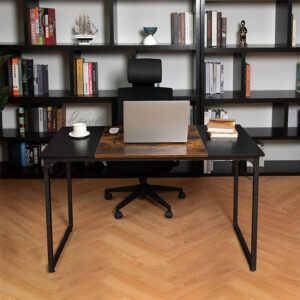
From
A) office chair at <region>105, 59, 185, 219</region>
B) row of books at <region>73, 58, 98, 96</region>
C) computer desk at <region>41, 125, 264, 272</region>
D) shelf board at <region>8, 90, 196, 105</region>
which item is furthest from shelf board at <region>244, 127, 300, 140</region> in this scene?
row of books at <region>73, 58, 98, 96</region>

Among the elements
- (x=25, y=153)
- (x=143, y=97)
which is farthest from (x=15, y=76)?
A: (x=143, y=97)

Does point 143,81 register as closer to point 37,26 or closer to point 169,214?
point 169,214

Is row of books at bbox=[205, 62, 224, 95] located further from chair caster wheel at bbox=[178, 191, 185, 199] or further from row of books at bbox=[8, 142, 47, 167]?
row of books at bbox=[8, 142, 47, 167]

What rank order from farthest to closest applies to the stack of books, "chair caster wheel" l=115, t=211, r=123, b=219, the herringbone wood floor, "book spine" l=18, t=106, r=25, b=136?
"book spine" l=18, t=106, r=25, b=136 < "chair caster wheel" l=115, t=211, r=123, b=219 < the stack of books < the herringbone wood floor

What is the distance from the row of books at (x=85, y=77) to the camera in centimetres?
515

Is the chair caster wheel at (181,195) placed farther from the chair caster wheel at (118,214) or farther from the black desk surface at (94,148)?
the black desk surface at (94,148)

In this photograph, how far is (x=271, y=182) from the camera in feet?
17.0

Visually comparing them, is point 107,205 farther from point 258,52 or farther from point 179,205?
point 258,52

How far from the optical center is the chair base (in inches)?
171

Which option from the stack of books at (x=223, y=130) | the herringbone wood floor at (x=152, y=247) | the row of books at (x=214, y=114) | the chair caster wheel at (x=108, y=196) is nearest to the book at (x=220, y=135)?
the stack of books at (x=223, y=130)

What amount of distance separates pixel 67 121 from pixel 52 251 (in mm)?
2332

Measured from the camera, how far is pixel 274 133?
17.6ft

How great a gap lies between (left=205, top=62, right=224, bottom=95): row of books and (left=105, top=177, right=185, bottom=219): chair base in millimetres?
1127

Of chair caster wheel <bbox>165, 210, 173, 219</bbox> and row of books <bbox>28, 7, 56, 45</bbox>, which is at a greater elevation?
row of books <bbox>28, 7, 56, 45</bbox>
